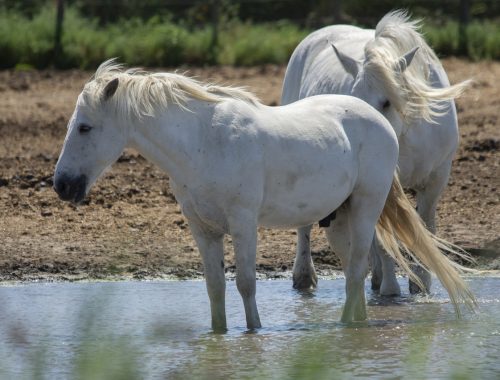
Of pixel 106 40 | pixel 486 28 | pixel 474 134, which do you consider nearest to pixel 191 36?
pixel 106 40

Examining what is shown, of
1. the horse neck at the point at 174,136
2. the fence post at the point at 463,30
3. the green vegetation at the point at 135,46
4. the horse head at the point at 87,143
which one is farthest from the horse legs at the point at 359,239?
the fence post at the point at 463,30

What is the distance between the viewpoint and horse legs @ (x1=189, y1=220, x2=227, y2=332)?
230 inches

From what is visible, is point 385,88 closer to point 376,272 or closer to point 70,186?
point 376,272

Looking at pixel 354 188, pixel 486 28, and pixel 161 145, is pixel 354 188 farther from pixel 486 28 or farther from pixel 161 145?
pixel 486 28

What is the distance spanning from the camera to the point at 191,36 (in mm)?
16578

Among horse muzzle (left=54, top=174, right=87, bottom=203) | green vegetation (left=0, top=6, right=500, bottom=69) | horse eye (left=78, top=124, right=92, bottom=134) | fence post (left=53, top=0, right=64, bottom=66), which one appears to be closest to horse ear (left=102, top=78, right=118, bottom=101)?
horse eye (left=78, top=124, right=92, bottom=134)

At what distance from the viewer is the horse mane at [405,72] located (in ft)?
22.0

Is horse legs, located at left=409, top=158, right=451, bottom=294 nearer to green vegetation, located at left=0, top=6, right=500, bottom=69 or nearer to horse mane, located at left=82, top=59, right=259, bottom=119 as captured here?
horse mane, located at left=82, top=59, right=259, bottom=119

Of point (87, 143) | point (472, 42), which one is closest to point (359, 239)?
point (87, 143)

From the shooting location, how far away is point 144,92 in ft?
18.4

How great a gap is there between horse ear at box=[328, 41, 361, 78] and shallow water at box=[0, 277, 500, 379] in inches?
52.7

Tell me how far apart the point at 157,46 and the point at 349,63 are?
938 centimetres

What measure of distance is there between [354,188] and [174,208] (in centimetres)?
313

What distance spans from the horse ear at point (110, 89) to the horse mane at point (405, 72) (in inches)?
69.7
